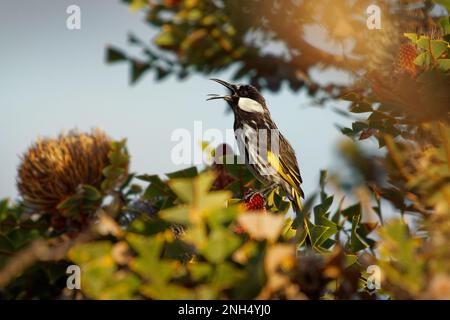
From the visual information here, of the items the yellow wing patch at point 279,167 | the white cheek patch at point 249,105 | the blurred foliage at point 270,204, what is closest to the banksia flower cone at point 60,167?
the blurred foliage at point 270,204

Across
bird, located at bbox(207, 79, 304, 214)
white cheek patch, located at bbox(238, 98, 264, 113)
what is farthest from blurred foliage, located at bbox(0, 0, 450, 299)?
white cheek patch, located at bbox(238, 98, 264, 113)

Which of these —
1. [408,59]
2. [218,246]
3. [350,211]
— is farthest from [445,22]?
[218,246]

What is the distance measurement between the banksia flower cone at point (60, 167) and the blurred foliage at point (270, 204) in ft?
0.10

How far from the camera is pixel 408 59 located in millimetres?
1625

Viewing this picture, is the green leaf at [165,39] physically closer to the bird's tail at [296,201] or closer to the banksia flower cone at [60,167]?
the banksia flower cone at [60,167]

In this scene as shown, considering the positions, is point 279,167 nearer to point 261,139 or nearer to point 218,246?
point 261,139

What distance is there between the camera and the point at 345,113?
1687 millimetres

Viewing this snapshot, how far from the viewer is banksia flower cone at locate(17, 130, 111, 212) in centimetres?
216

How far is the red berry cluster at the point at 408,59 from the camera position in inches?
63.0

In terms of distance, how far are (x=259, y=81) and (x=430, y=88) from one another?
1172 millimetres

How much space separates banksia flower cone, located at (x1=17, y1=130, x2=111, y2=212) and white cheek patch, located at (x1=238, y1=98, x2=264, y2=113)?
1.05m

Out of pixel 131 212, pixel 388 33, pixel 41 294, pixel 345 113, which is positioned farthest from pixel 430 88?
pixel 41 294

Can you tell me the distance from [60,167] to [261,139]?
121 centimetres
